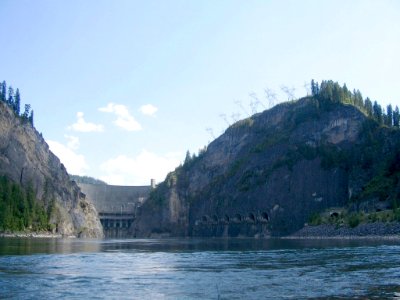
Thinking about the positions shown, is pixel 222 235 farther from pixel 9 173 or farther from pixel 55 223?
pixel 9 173

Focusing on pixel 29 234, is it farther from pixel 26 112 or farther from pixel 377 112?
pixel 377 112

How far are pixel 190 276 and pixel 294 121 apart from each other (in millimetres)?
147617

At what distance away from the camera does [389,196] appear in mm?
113062

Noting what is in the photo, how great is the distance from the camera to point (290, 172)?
152750 mm

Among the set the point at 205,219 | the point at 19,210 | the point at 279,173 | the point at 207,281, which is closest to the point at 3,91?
the point at 19,210

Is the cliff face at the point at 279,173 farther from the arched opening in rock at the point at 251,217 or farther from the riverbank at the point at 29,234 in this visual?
the riverbank at the point at 29,234

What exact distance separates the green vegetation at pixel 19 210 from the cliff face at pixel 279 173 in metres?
52.7

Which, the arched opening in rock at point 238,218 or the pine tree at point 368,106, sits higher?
the pine tree at point 368,106

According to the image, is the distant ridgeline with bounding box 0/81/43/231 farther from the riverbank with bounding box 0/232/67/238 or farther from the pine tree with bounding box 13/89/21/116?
the pine tree with bounding box 13/89/21/116

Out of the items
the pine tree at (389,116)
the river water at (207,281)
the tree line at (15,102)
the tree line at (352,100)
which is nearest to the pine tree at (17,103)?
the tree line at (15,102)

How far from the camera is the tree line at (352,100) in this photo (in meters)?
161

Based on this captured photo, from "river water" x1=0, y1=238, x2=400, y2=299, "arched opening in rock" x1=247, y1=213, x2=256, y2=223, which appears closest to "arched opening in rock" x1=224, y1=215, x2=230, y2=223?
"arched opening in rock" x1=247, y1=213, x2=256, y2=223

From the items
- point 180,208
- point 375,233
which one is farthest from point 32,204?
point 375,233

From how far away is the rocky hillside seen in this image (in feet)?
446
